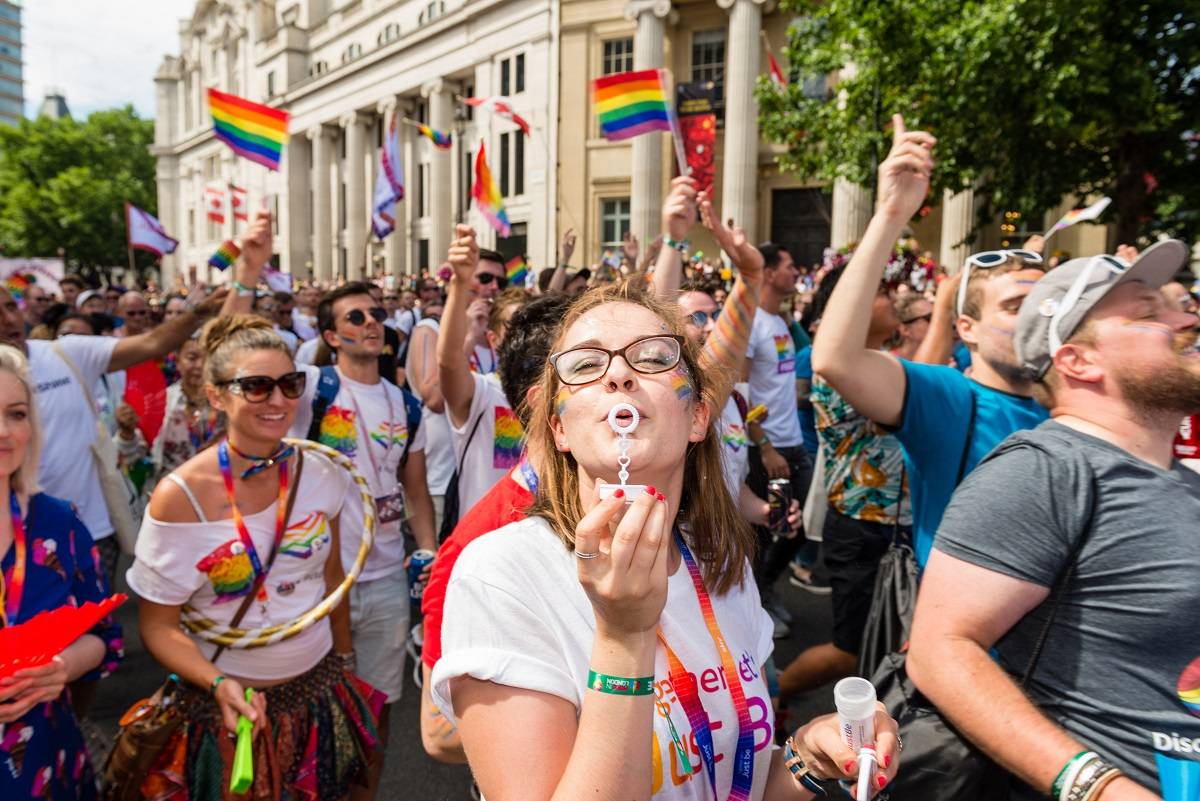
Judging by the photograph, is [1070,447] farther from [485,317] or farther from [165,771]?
[485,317]

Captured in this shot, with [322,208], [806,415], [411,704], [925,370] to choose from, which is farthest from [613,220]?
[925,370]

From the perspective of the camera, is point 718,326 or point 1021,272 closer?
Result: point 1021,272

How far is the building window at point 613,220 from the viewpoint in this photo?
31031 millimetres

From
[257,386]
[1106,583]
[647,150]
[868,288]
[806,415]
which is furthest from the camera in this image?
[647,150]

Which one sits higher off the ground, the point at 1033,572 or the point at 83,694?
the point at 1033,572

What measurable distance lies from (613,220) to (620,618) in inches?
1224

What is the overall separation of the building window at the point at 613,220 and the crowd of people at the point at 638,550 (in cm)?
2765

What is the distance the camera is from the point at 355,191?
4409 cm

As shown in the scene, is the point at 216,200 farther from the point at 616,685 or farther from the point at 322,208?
the point at 322,208

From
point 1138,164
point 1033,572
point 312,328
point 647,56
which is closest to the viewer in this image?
point 1033,572

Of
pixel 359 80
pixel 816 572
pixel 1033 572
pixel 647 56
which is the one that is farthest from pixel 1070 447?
pixel 359 80

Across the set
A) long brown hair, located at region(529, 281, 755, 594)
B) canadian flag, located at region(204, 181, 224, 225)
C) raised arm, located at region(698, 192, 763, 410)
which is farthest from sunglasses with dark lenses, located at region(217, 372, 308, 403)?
canadian flag, located at region(204, 181, 224, 225)

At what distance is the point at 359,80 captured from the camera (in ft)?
140

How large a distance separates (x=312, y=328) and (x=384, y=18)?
132 feet
